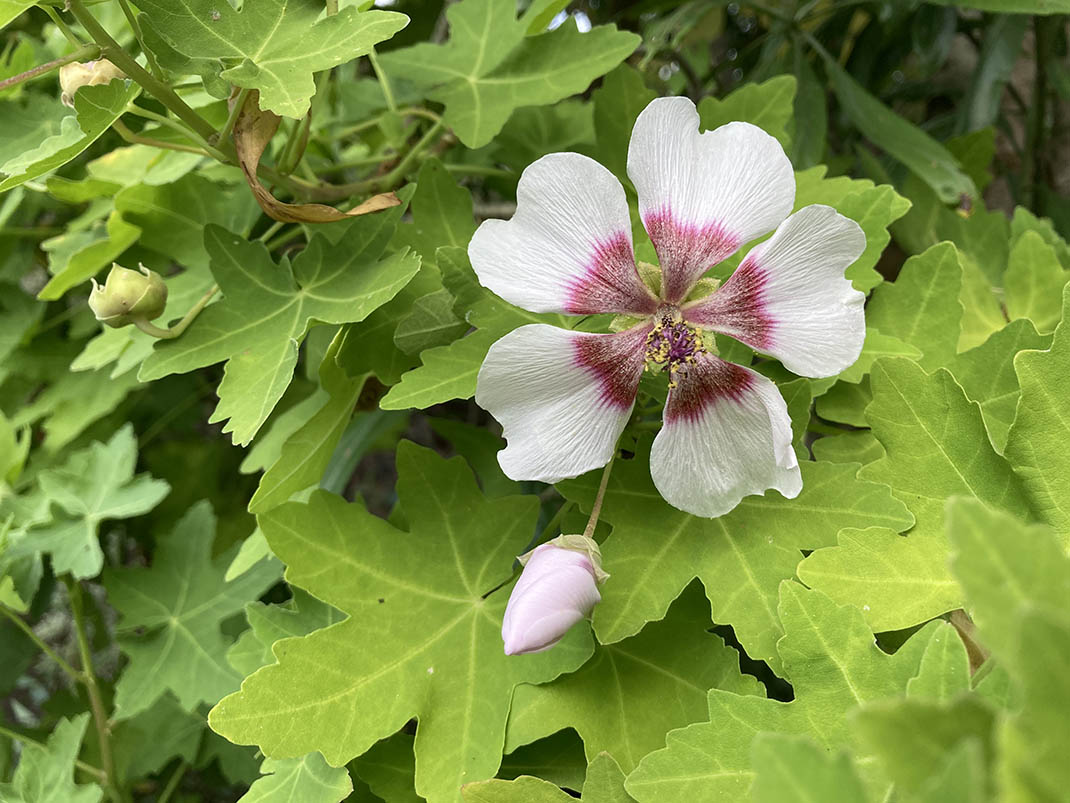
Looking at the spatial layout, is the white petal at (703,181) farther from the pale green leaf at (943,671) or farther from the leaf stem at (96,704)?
the leaf stem at (96,704)

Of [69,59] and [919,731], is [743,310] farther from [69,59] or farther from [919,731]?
[69,59]

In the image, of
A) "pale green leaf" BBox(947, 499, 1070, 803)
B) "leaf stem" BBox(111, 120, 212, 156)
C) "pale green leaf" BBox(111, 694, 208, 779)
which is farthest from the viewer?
"pale green leaf" BBox(111, 694, 208, 779)

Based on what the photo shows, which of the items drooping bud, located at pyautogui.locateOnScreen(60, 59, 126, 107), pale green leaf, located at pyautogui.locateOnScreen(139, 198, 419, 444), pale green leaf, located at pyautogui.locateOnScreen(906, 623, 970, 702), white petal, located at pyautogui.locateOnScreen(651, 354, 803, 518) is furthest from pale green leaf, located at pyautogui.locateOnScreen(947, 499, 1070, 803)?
drooping bud, located at pyautogui.locateOnScreen(60, 59, 126, 107)

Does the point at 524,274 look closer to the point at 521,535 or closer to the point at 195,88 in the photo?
the point at 521,535

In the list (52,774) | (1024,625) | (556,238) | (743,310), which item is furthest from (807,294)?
(52,774)

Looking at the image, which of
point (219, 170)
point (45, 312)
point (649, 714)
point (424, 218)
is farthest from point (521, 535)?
point (45, 312)

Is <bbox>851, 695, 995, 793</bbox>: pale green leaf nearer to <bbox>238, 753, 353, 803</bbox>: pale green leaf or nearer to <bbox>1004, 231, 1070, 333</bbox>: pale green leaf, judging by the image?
<bbox>238, 753, 353, 803</bbox>: pale green leaf
